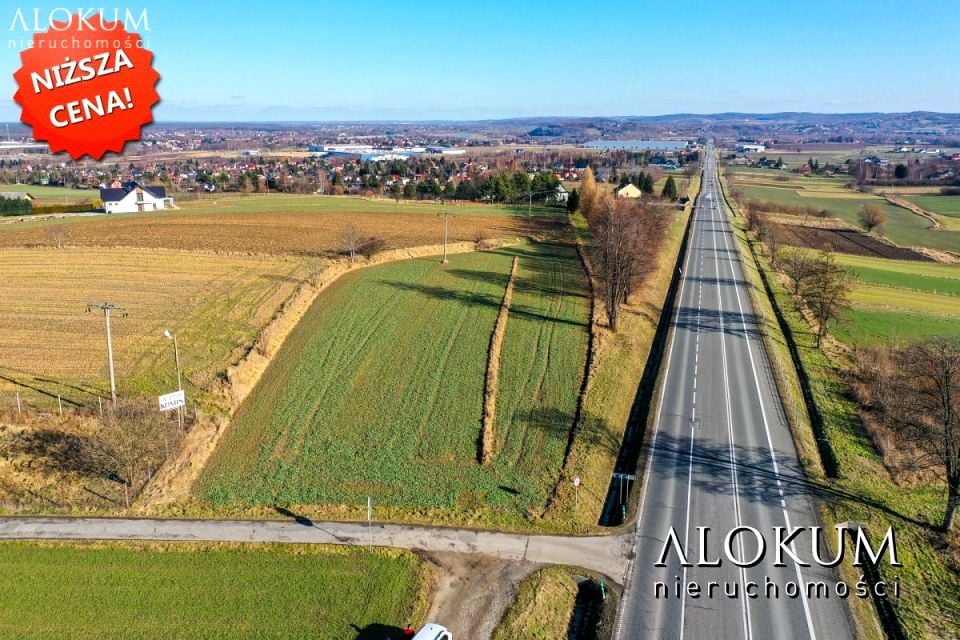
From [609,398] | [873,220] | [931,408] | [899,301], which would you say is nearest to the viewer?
[931,408]

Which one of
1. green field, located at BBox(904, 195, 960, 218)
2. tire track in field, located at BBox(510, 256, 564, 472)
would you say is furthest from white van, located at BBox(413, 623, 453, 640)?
green field, located at BBox(904, 195, 960, 218)

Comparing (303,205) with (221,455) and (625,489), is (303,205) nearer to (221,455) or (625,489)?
(221,455)

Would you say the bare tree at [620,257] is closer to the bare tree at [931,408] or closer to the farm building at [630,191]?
the bare tree at [931,408]

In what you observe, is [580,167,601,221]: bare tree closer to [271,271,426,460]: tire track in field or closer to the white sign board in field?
[271,271,426,460]: tire track in field

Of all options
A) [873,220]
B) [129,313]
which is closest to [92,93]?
[129,313]

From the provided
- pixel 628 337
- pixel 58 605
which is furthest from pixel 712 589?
pixel 628 337

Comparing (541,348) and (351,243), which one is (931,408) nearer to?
(541,348)
